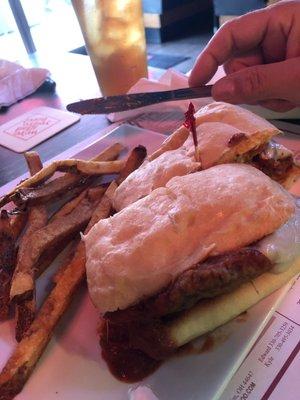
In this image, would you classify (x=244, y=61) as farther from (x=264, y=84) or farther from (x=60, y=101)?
(x=60, y=101)

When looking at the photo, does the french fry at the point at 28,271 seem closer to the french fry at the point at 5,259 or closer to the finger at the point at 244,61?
the french fry at the point at 5,259

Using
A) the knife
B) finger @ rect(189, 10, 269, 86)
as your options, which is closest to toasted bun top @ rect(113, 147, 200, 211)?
the knife

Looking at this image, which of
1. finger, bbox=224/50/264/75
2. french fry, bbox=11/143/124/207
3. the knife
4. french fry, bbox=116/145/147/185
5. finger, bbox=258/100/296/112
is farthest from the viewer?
finger, bbox=224/50/264/75

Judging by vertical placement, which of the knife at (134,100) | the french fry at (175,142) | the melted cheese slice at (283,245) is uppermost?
the knife at (134,100)

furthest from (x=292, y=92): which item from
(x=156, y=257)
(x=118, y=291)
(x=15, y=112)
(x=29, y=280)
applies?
(x=15, y=112)

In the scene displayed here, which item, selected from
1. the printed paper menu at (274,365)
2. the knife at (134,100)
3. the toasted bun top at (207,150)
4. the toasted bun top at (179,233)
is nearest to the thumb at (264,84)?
the knife at (134,100)

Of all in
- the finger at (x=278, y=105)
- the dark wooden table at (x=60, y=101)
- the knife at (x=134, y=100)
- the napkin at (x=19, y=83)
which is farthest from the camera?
the napkin at (x=19, y=83)

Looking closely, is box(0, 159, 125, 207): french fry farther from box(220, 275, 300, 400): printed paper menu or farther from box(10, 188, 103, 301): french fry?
box(220, 275, 300, 400): printed paper menu
